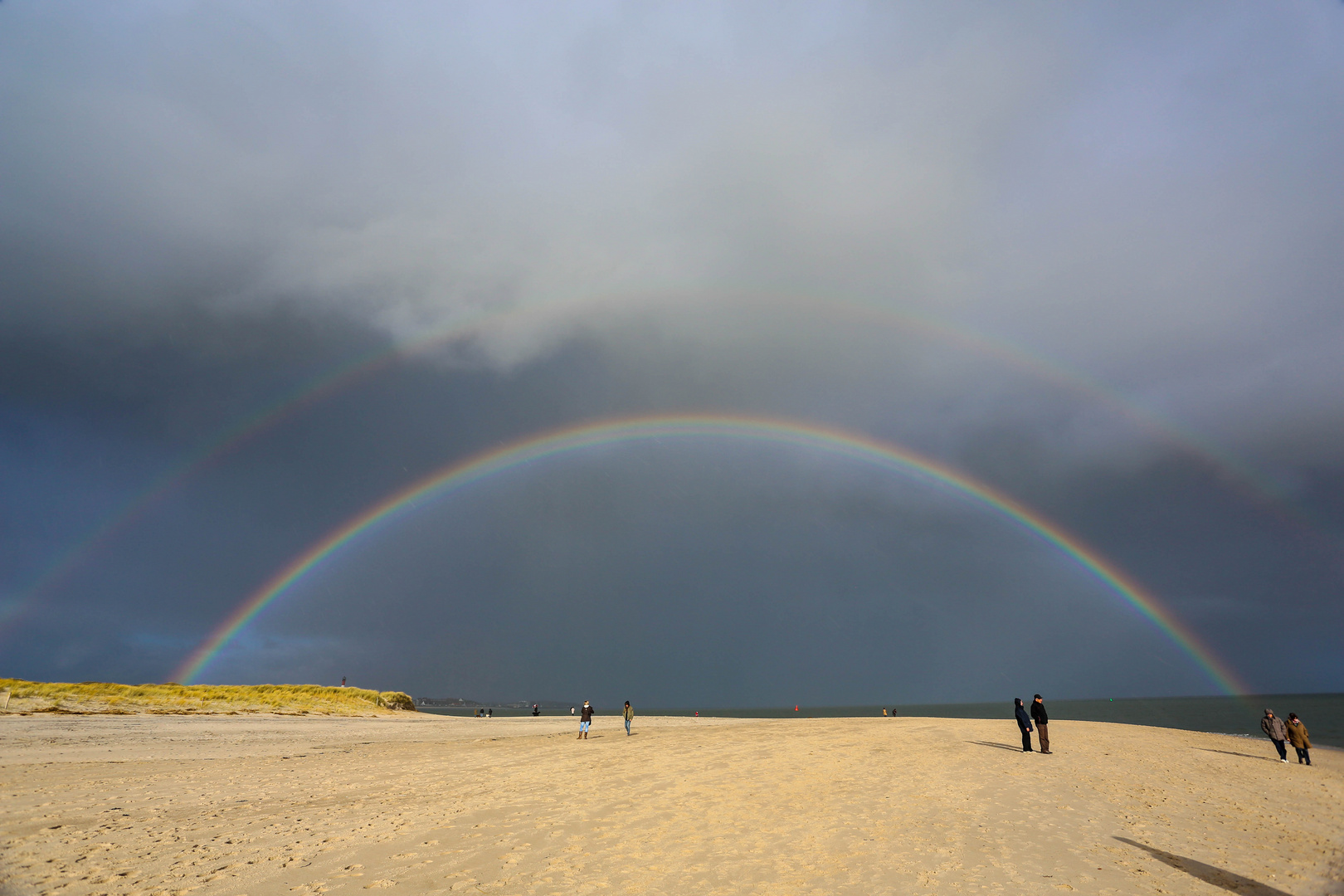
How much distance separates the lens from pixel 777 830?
15.4 meters

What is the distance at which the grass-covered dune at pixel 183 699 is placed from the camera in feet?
158

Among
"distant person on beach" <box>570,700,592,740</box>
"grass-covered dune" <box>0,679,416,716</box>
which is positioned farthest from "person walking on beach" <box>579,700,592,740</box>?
"grass-covered dune" <box>0,679,416,716</box>

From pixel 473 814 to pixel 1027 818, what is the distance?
13.7 m

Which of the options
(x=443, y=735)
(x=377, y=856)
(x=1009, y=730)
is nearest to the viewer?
(x=377, y=856)

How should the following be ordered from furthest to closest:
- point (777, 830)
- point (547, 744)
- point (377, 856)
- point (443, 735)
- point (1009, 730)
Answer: point (443, 735), point (1009, 730), point (547, 744), point (777, 830), point (377, 856)

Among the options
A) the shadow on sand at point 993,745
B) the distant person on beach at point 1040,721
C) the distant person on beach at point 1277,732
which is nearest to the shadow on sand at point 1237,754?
the distant person on beach at point 1277,732

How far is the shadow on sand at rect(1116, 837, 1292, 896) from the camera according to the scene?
11.9 meters

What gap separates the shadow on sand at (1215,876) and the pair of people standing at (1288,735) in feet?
78.2

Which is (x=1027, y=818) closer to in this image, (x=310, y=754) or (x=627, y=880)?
(x=627, y=880)

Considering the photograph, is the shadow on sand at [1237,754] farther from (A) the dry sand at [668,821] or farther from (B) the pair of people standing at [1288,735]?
(A) the dry sand at [668,821]

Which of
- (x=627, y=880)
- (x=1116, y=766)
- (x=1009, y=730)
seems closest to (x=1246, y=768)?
(x=1116, y=766)

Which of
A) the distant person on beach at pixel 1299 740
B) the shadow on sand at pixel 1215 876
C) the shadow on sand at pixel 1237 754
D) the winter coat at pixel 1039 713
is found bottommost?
the shadow on sand at pixel 1237 754

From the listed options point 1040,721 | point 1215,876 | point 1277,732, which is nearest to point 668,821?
point 1215,876

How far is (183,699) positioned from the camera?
186ft
